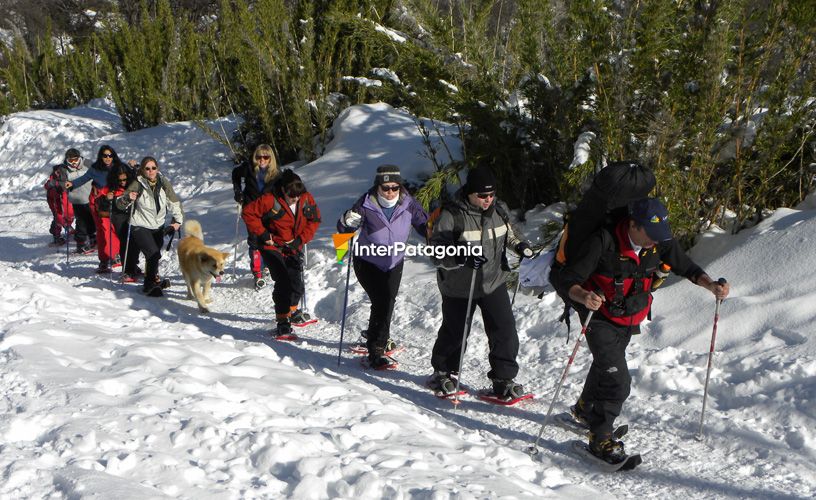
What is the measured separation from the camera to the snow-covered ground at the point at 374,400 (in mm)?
3207

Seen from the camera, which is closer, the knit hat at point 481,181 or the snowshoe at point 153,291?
the knit hat at point 481,181

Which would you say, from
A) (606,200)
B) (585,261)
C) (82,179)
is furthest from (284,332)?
(82,179)

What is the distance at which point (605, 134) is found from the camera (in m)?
6.21

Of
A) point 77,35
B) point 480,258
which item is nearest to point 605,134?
point 480,258

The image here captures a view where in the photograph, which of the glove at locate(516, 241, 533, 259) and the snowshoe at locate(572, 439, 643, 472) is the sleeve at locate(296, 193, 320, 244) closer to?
the glove at locate(516, 241, 533, 259)

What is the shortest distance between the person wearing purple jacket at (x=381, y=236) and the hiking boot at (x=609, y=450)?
2.16m

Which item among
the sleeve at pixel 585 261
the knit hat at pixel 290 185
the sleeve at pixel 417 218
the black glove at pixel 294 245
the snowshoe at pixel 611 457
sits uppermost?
the knit hat at pixel 290 185

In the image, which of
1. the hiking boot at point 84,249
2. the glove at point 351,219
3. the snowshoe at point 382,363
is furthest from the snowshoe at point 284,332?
the hiking boot at point 84,249

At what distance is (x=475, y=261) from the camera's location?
4816 mm

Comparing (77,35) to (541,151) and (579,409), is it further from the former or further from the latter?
(579,409)

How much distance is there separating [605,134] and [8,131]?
60.6ft

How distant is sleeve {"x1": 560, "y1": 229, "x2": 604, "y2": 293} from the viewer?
377cm

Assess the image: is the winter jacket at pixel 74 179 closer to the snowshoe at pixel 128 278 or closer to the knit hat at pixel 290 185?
the snowshoe at pixel 128 278

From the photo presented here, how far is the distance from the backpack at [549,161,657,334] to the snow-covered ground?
1.22m
